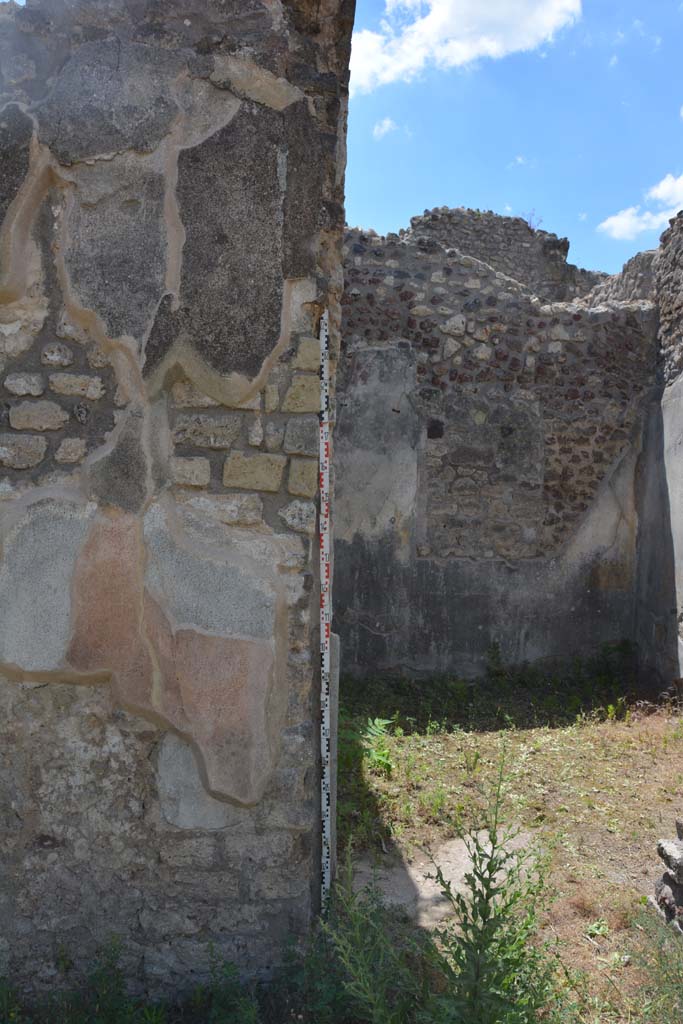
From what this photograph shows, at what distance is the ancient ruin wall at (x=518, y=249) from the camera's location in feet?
35.6

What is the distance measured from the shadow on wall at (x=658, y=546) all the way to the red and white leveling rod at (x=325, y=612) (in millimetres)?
4626

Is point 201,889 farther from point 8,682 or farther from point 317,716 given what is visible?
point 8,682

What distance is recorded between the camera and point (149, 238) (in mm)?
2658

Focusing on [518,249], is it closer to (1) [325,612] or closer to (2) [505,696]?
(2) [505,696]

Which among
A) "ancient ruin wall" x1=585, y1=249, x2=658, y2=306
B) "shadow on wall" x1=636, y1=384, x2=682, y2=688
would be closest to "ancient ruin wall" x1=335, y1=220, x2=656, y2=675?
"shadow on wall" x1=636, y1=384, x2=682, y2=688

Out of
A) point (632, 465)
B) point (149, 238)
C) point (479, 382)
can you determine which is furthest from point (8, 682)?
point (632, 465)

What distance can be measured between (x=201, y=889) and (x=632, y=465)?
589 cm

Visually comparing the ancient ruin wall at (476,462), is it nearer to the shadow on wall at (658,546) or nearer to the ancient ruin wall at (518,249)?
the shadow on wall at (658,546)

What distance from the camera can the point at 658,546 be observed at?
704 cm

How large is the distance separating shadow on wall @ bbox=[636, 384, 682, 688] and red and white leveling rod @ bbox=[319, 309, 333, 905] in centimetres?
463

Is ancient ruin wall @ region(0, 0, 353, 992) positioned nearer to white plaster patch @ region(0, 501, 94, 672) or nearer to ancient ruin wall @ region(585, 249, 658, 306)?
white plaster patch @ region(0, 501, 94, 672)

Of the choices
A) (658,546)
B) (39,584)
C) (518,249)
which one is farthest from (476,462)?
(518,249)

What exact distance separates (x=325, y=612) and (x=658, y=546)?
5002 mm

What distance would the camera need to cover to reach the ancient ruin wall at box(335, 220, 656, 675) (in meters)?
6.99
